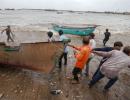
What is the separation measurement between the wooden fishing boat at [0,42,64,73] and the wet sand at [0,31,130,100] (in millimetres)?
393

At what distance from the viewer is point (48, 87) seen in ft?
24.9

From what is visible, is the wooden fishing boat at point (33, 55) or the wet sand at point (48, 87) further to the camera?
the wooden fishing boat at point (33, 55)

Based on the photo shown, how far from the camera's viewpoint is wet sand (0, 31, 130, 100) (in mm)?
6934

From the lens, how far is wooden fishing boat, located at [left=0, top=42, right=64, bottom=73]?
8.14m

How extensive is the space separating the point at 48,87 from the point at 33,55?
53.4 inches

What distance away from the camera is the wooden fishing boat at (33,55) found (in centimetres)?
814

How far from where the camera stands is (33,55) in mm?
8352

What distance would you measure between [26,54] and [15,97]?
202 cm

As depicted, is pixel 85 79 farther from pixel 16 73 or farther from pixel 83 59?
pixel 16 73

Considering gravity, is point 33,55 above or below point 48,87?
above

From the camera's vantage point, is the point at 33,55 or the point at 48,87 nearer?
the point at 48,87

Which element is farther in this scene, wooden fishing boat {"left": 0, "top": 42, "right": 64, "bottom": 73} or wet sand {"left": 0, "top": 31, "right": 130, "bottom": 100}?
wooden fishing boat {"left": 0, "top": 42, "right": 64, "bottom": 73}

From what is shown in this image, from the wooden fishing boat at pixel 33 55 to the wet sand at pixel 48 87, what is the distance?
393 millimetres

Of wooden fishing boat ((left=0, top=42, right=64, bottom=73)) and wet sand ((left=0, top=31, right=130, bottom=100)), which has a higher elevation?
wooden fishing boat ((left=0, top=42, right=64, bottom=73))
